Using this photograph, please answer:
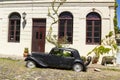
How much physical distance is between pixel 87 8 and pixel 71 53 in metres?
6.68

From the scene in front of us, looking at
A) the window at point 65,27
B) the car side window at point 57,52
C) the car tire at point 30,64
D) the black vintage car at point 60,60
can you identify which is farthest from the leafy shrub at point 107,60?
the car tire at point 30,64

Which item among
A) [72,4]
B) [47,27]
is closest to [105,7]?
[72,4]

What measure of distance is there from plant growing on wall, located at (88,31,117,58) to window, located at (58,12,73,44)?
2312mm

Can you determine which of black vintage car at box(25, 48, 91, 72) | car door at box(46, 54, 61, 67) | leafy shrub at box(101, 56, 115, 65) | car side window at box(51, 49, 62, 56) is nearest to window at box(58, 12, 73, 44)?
leafy shrub at box(101, 56, 115, 65)

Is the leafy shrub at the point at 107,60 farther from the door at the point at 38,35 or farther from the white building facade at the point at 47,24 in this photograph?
the door at the point at 38,35

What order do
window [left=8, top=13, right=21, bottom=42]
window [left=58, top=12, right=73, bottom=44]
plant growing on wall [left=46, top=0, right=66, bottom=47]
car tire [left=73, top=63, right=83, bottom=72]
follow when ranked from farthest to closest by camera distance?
window [left=8, top=13, right=21, bottom=42], plant growing on wall [left=46, top=0, right=66, bottom=47], window [left=58, top=12, right=73, bottom=44], car tire [left=73, top=63, right=83, bottom=72]

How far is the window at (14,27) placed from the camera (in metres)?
25.5

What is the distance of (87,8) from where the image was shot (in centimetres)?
2377

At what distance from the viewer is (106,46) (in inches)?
915

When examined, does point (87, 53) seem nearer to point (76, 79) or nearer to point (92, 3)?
point (92, 3)

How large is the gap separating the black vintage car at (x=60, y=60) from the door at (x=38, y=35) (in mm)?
6508

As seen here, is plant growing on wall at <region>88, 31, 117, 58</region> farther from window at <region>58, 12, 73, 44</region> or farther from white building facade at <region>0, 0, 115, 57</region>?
window at <region>58, 12, 73, 44</region>

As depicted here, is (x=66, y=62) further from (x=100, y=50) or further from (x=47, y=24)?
(x=47, y=24)

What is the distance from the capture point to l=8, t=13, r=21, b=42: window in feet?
83.8
